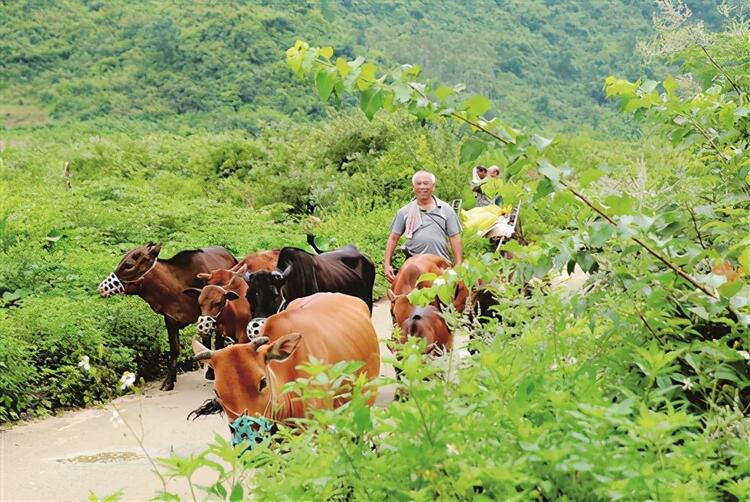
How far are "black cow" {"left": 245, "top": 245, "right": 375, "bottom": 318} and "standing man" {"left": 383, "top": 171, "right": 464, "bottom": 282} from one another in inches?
22.2

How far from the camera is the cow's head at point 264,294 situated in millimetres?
8031

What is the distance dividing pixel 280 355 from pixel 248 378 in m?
0.22

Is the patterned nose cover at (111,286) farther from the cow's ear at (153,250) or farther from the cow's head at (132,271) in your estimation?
the cow's ear at (153,250)

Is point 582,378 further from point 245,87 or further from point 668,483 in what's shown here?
point 245,87

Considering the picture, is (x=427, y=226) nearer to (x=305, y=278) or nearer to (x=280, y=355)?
(x=305, y=278)

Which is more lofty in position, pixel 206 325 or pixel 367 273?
pixel 206 325

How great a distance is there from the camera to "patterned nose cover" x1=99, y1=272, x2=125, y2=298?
30.8 ft

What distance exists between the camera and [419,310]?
7.34m

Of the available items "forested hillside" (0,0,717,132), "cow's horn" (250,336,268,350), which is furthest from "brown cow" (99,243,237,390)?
"forested hillside" (0,0,717,132)

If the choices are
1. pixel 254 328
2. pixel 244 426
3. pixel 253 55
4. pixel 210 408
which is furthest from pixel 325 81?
pixel 253 55

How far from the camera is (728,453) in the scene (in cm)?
263

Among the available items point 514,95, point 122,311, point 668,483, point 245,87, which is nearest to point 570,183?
point 668,483

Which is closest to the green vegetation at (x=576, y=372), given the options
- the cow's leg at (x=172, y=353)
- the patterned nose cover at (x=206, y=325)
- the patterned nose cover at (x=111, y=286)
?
the patterned nose cover at (x=206, y=325)

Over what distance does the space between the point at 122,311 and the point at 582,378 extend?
8.10 m
